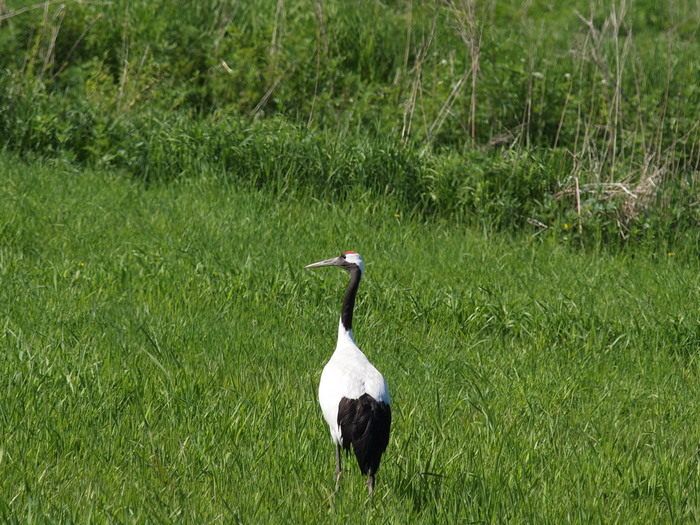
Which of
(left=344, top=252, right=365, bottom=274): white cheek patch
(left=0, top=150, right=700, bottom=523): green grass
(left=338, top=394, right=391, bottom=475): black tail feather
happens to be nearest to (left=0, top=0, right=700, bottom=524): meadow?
(left=0, top=150, right=700, bottom=523): green grass

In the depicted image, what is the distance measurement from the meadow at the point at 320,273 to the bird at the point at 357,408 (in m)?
0.17

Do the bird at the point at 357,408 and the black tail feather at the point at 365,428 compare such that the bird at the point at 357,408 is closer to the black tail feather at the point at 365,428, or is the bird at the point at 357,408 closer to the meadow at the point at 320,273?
the black tail feather at the point at 365,428

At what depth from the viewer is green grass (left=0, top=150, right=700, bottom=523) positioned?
3621 mm

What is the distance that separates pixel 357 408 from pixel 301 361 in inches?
58.3

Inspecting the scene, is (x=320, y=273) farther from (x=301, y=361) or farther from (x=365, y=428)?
(x=365, y=428)

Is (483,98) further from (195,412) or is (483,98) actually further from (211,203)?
(195,412)

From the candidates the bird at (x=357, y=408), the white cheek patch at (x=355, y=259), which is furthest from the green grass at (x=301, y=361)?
the white cheek patch at (x=355, y=259)

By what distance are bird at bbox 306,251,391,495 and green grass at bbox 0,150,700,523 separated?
6.7 inches

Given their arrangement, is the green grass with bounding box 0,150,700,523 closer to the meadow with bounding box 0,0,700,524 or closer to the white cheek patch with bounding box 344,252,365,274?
the meadow with bounding box 0,0,700,524

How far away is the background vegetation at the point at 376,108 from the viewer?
7852 mm

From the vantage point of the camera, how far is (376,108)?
9383 mm

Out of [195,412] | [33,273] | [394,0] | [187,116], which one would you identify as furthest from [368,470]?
[394,0]

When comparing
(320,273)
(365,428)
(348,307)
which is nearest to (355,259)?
(348,307)

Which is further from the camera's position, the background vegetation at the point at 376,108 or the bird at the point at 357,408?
the background vegetation at the point at 376,108
